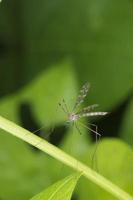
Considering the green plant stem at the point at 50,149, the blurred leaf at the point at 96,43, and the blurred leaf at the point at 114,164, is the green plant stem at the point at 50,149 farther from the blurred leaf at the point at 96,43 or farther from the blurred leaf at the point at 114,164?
the blurred leaf at the point at 96,43

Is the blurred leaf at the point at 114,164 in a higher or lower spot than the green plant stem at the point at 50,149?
lower

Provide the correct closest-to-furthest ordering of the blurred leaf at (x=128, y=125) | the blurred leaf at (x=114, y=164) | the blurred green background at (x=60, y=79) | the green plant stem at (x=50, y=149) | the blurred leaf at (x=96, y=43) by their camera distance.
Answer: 1. the green plant stem at (x=50, y=149)
2. the blurred leaf at (x=114, y=164)
3. the blurred green background at (x=60, y=79)
4. the blurred leaf at (x=128, y=125)
5. the blurred leaf at (x=96, y=43)

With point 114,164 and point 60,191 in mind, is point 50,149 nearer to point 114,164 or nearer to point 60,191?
point 60,191

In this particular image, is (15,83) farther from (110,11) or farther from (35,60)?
(110,11)

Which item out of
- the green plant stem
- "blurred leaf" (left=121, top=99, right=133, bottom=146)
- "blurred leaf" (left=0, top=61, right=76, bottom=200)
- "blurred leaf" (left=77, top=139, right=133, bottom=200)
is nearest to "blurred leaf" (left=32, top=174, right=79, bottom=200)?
the green plant stem

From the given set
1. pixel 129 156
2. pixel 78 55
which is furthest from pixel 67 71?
pixel 129 156

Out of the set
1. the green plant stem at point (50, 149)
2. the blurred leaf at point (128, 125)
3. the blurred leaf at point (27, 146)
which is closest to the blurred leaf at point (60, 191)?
the green plant stem at point (50, 149)

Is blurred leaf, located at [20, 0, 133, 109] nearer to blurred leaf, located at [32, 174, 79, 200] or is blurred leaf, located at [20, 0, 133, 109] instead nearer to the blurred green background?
the blurred green background

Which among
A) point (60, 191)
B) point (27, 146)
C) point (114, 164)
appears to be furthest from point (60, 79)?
point (60, 191)
